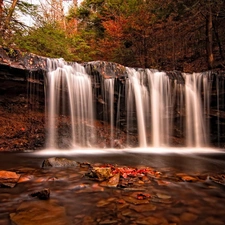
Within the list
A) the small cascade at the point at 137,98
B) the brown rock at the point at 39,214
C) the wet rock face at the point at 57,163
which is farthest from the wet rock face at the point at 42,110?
the brown rock at the point at 39,214

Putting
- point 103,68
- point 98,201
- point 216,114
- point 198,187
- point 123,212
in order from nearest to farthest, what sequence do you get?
point 123,212
point 98,201
point 198,187
point 103,68
point 216,114

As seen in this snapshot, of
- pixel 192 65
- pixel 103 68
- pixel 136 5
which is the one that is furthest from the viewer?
pixel 136 5

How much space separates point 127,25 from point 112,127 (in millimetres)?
7913

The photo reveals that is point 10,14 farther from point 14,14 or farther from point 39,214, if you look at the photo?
point 39,214

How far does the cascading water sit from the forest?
325 cm

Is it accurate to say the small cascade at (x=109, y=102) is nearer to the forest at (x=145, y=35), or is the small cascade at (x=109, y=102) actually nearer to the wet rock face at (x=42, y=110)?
the wet rock face at (x=42, y=110)

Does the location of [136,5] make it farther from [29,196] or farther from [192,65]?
[29,196]

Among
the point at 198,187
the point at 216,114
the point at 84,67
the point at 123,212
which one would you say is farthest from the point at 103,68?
the point at 123,212

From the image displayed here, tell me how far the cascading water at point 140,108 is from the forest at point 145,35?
3.25m

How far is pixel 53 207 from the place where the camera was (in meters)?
2.85

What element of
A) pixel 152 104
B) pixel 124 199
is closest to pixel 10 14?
pixel 152 104

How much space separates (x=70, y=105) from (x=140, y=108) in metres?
3.28

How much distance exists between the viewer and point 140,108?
978 centimetres

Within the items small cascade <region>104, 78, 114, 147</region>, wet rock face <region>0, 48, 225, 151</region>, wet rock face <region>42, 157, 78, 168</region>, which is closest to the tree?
wet rock face <region>0, 48, 225, 151</region>
